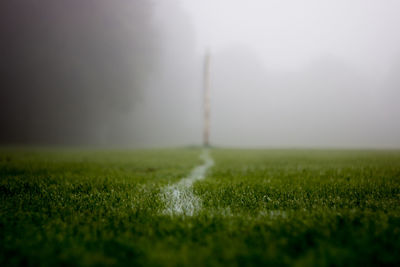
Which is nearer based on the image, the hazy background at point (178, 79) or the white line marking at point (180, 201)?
the white line marking at point (180, 201)

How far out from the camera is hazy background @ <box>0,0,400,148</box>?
986 inches

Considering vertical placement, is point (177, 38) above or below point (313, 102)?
above

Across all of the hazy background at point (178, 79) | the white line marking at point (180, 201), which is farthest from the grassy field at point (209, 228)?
the hazy background at point (178, 79)

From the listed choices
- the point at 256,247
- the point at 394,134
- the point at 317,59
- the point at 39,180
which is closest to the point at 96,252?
the point at 256,247

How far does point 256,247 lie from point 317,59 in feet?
210

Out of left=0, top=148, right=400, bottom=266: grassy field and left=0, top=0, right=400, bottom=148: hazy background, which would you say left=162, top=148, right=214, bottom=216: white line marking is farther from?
left=0, top=0, right=400, bottom=148: hazy background

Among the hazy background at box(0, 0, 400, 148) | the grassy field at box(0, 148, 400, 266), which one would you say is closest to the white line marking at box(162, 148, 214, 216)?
the grassy field at box(0, 148, 400, 266)

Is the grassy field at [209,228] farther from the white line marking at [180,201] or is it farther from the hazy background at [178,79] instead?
the hazy background at [178,79]

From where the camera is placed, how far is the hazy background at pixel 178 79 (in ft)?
82.2

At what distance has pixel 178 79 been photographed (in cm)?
5478

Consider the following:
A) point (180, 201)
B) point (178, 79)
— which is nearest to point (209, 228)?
point (180, 201)

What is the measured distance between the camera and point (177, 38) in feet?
145

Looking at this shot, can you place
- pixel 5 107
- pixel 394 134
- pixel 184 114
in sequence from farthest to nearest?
pixel 184 114 < pixel 394 134 < pixel 5 107

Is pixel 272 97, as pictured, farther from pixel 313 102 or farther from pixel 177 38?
pixel 177 38
